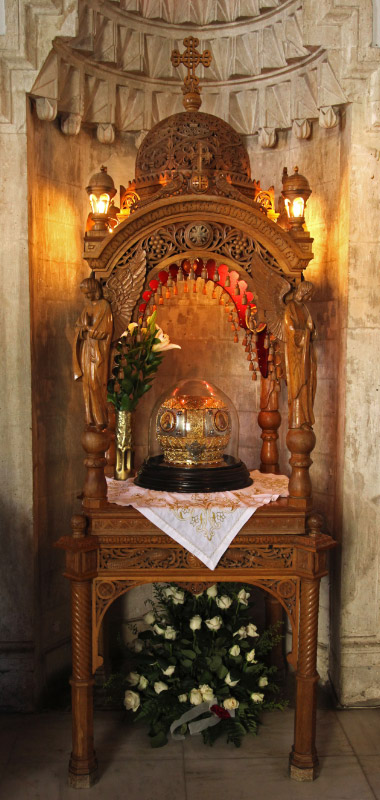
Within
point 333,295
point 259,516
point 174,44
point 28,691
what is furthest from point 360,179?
point 28,691

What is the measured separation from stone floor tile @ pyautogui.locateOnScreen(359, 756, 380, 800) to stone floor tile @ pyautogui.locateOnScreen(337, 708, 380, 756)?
45 mm

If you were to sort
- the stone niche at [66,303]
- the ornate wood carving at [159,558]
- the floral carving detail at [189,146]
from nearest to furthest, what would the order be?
1. the ornate wood carving at [159,558]
2. the floral carving detail at [189,146]
3. the stone niche at [66,303]

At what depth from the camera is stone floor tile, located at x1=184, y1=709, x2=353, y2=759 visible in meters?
3.80

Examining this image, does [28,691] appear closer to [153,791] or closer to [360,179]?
[153,791]

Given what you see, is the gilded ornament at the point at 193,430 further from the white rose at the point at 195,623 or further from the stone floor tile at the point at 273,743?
the stone floor tile at the point at 273,743

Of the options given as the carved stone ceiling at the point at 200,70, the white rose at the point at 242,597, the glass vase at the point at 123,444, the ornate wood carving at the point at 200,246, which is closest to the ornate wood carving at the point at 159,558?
the white rose at the point at 242,597

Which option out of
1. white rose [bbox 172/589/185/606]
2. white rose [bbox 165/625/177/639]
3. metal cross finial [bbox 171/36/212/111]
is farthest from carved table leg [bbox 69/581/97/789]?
metal cross finial [bbox 171/36/212/111]

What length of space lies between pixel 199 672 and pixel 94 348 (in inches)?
76.9

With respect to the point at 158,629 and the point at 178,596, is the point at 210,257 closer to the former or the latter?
the point at 178,596

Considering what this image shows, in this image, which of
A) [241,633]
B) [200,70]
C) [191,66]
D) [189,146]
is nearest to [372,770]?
[241,633]

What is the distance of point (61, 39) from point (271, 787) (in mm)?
4226

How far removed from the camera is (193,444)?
13.1 feet

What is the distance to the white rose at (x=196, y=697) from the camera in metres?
3.90

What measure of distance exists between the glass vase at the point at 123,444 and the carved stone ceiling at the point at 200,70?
1846 mm
